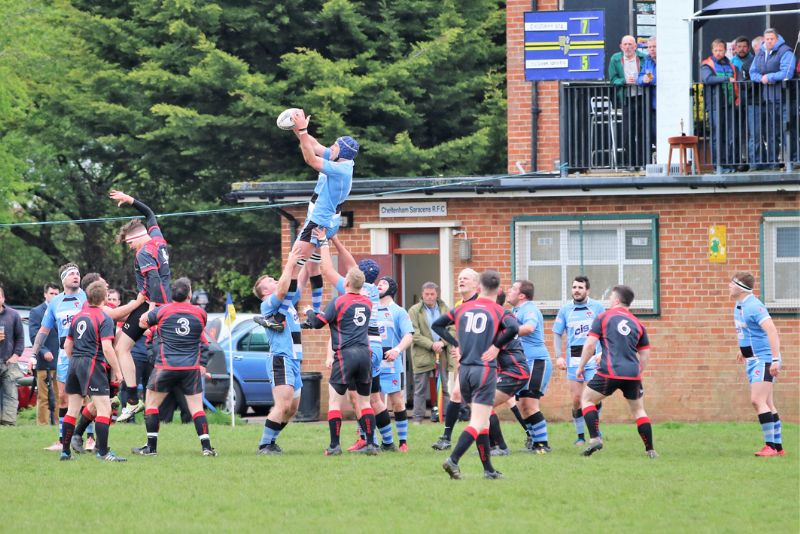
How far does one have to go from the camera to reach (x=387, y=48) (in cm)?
3284

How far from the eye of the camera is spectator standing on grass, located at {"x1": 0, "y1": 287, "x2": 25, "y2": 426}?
22.0 meters

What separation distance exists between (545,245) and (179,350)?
341 inches

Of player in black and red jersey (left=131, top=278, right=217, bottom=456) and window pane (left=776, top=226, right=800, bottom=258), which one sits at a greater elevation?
window pane (left=776, top=226, right=800, bottom=258)

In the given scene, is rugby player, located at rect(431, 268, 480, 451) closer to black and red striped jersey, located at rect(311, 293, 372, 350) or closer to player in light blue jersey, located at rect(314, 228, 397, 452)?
player in light blue jersey, located at rect(314, 228, 397, 452)

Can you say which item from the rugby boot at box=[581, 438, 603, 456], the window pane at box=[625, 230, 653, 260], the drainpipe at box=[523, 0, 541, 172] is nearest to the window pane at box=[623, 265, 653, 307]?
the window pane at box=[625, 230, 653, 260]

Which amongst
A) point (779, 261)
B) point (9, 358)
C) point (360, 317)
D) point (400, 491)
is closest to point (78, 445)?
point (360, 317)

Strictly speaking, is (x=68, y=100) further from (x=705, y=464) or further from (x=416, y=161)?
(x=705, y=464)

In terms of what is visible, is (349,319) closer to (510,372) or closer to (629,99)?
(510,372)

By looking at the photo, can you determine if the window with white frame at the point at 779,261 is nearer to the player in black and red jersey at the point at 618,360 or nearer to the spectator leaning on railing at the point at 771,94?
the spectator leaning on railing at the point at 771,94

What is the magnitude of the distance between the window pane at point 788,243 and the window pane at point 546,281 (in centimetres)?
336

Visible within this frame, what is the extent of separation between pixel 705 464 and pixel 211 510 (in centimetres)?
586

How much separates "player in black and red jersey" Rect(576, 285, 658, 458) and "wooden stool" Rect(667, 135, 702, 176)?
22.0ft

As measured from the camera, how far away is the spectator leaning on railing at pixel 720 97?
892 inches

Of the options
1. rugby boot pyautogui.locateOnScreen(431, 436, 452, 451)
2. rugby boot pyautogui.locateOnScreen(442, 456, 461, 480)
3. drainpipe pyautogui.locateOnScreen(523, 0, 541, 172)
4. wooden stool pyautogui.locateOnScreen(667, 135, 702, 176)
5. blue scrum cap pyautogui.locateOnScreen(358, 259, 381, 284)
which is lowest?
rugby boot pyautogui.locateOnScreen(431, 436, 452, 451)
